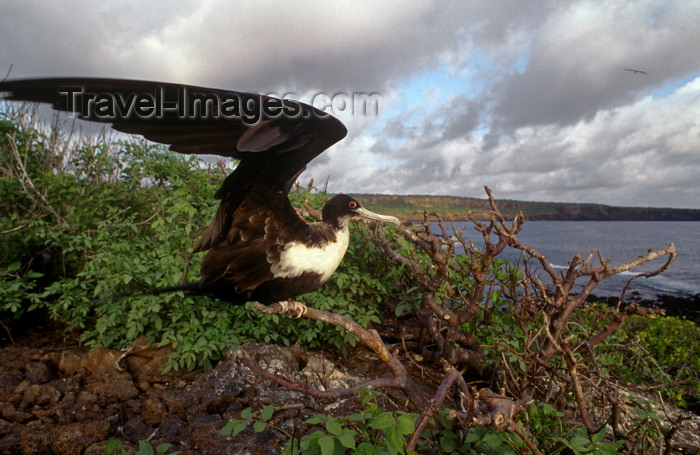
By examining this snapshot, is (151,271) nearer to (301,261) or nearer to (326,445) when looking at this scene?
(301,261)

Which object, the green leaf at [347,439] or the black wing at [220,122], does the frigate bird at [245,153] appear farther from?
the green leaf at [347,439]

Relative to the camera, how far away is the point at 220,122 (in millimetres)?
1546

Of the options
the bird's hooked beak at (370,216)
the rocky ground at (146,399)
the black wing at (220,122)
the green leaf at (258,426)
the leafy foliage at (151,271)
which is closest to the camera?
the black wing at (220,122)

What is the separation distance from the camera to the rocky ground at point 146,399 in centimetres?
254

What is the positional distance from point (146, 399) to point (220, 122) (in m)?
2.52

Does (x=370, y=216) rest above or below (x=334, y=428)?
above

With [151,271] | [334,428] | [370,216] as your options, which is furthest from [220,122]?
[151,271]

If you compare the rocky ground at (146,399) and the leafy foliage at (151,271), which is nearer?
the rocky ground at (146,399)

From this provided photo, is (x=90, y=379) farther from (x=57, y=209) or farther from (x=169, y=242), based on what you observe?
(x=57, y=209)

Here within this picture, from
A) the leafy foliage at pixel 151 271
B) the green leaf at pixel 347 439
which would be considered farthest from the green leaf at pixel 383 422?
the leafy foliage at pixel 151 271

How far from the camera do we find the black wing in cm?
134

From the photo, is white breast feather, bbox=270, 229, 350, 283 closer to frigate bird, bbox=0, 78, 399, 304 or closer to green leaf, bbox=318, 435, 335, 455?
frigate bird, bbox=0, 78, 399, 304

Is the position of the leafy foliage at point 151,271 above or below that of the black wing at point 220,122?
below

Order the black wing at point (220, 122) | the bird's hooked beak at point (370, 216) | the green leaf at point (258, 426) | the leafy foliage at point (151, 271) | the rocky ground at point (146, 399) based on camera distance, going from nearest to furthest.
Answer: the black wing at point (220, 122)
the green leaf at point (258, 426)
the bird's hooked beak at point (370, 216)
the rocky ground at point (146, 399)
the leafy foliage at point (151, 271)
